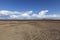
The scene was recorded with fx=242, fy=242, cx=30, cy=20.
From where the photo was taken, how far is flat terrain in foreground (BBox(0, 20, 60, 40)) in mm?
2963

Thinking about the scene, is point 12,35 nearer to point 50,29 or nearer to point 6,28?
point 6,28

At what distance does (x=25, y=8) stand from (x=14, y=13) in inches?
5.8

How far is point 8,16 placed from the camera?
293 centimetres

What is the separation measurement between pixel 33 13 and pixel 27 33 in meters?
0.26

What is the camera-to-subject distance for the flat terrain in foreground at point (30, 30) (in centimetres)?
296

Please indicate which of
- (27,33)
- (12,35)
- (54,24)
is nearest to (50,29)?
(54,24)

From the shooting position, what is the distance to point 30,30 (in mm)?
2984

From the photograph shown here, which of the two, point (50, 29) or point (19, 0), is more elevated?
point (19, 0)

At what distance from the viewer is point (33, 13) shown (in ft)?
9.64

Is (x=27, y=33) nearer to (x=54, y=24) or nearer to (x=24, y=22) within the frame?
(x=24, y=22)

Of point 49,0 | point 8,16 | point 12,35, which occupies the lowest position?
point 12,35

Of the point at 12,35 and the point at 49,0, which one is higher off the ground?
the point at 49,0

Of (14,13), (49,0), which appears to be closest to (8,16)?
(14,13)

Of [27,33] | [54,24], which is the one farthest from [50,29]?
[27,33]
